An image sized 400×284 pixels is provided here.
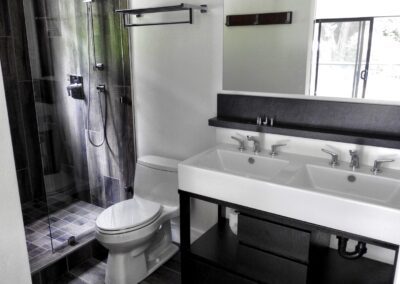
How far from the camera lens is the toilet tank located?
2.46m

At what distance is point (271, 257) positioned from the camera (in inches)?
76.5

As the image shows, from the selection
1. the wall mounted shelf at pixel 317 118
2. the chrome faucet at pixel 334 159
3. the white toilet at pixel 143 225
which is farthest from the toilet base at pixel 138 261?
the chrome faucet at pixel 334 159

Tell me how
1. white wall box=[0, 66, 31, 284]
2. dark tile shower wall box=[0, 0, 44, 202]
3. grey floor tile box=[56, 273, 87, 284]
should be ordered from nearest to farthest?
white wall box=[0, 66, 31, 284], grey floor tile box=[56, 273, 87, 284], dark tile shower wall box=[0, 0, 44, 202]

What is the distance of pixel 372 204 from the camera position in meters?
1.42

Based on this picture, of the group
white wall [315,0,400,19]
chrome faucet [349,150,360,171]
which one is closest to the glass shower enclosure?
white wall [315,0,400,19]

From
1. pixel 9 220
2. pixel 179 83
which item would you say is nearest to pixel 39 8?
pixel 179 83

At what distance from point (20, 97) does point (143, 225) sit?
160 cm

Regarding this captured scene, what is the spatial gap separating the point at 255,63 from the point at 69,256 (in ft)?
6.06

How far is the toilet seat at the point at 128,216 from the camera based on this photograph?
2.13 m

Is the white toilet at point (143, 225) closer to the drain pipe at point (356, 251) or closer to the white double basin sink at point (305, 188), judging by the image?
the white double basin sink at point (305, 188)

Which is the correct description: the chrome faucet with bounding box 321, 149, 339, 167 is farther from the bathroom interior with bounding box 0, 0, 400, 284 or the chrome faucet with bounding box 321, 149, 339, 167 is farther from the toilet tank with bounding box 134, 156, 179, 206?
the toilet tank with bounding box 134, 156, 179, 206

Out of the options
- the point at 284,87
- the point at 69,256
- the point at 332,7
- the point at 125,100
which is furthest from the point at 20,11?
the point at 332,7

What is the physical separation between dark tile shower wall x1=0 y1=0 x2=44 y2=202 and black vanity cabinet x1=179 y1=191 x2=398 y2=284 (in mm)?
1713

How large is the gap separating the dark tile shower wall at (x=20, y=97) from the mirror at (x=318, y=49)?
1.75m
